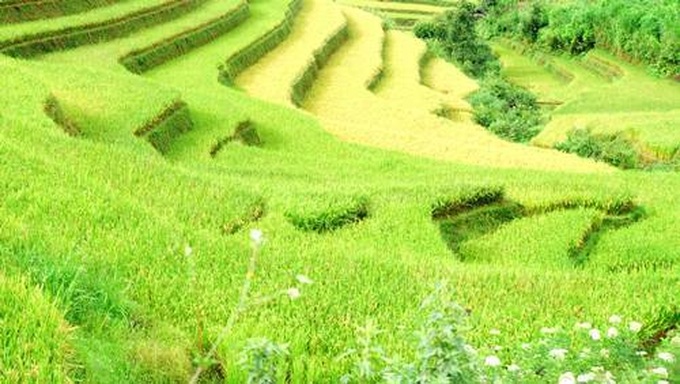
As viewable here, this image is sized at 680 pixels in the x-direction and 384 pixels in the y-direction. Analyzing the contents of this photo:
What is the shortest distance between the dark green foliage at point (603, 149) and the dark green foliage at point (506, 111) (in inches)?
97.9

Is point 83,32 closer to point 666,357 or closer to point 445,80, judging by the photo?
point 445,80

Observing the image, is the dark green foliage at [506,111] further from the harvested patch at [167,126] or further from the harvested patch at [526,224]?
the harvested patch at [526,224]

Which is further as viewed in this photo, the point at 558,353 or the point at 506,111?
the point at 506,111

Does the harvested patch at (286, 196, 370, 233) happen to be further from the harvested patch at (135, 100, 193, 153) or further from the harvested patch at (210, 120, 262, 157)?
the harvested patch at (210, 120, 262, 157)

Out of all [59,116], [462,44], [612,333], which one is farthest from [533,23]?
[612,333]

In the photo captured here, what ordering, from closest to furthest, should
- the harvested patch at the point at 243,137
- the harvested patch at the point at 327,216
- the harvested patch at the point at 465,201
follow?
1. the harvested patch at the point at 327,216
2. the harvested patch at the point at 465,201
3. the harvested patch at the point at 243,137

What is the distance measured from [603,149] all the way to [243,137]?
12.7 m

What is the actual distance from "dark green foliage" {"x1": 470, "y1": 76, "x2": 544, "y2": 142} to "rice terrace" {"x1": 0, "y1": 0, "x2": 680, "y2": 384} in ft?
19.1

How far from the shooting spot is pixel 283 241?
7.00m

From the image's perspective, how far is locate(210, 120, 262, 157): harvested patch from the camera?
12391 mm

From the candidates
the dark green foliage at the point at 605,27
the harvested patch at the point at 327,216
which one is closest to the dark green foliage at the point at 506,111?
the dark green foliage at the point at 605,27

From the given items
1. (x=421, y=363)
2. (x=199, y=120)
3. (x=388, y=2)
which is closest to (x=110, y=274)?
→ (x=421, y=363)

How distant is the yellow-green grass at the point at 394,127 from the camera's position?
15875 mm

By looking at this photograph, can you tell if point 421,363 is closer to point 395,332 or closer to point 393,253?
point 395,332
